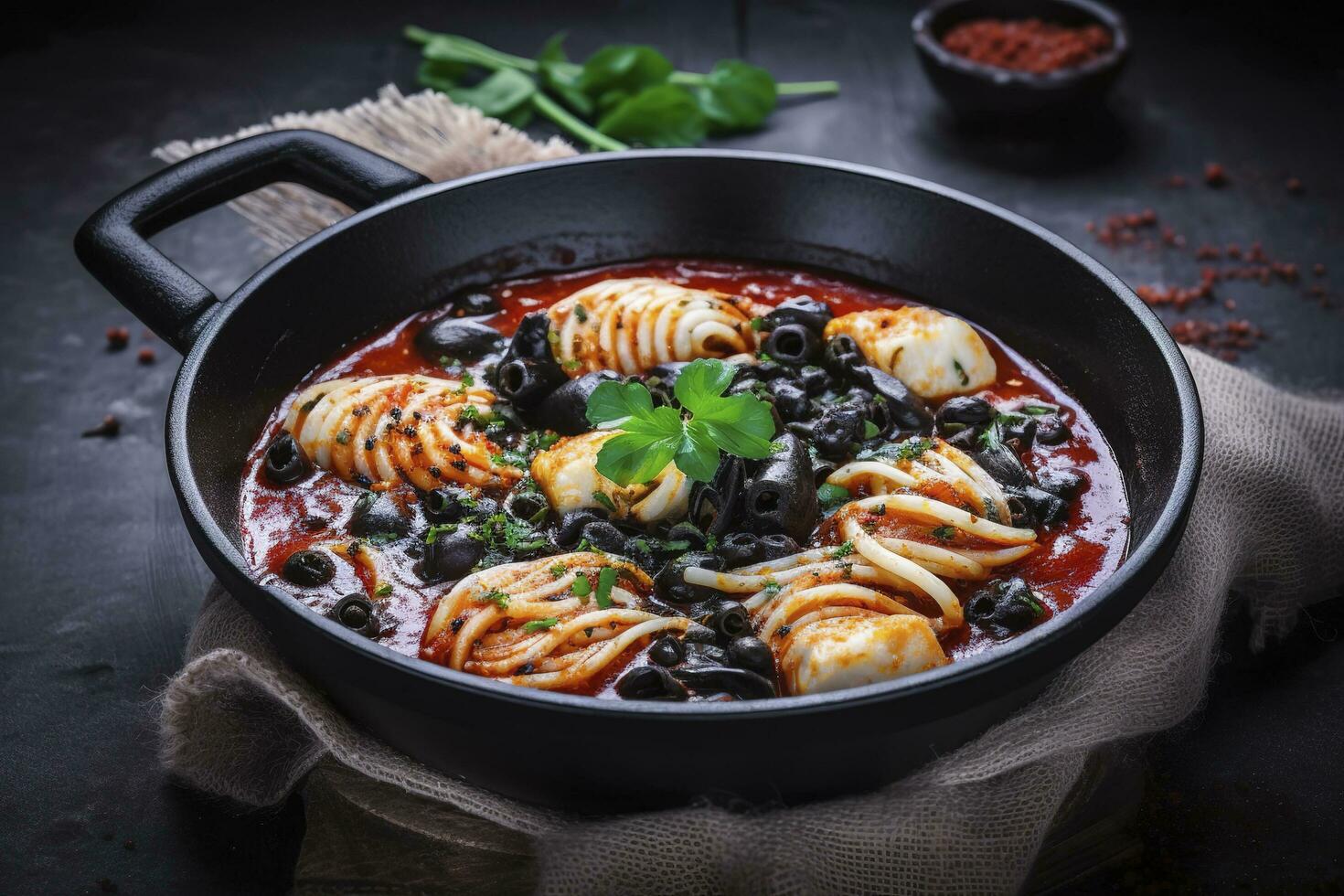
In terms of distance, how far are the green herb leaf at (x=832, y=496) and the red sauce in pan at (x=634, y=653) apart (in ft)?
1.68

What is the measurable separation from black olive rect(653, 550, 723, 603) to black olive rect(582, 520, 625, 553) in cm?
19

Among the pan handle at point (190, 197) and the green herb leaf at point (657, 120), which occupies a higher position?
the pan handle at point (190, 197)

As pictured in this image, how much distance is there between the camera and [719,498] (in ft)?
14.2

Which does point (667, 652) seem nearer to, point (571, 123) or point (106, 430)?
point (106, 430)

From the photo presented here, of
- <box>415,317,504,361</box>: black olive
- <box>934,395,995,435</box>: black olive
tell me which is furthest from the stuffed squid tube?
<box>934,395,995,435</box>: black olive

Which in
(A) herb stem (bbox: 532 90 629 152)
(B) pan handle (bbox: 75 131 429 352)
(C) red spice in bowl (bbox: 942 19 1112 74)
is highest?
(B) pan handle (bbox: 75 131 429 352)

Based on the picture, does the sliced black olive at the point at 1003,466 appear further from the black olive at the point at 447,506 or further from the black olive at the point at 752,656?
the black olive at the point at 447,506

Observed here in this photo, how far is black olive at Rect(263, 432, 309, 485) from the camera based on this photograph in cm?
468

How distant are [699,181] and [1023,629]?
2505 millimetres

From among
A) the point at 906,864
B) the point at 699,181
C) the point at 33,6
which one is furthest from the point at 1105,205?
the point at 33,6

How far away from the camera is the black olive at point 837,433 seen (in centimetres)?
467

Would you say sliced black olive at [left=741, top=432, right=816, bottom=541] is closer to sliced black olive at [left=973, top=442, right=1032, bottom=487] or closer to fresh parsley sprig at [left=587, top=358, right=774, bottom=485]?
fresh parsley sprig at [left=587, top=358, right=774, bottom=485]

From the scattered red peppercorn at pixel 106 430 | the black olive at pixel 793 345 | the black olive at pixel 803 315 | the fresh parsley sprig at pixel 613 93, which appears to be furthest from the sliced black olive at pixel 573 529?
the fresh parsley sprig at pixel 613 93

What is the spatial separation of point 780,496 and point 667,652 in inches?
24.8
